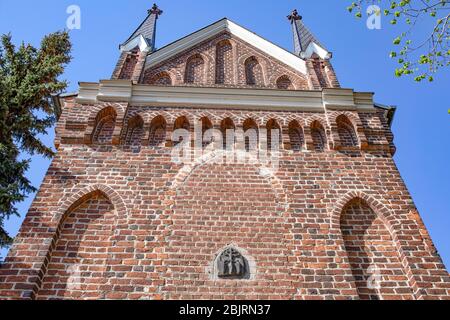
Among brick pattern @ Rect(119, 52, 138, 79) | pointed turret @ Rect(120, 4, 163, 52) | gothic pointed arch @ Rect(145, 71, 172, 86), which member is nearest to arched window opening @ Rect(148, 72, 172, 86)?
gothic pointed arch @ Rect(145, 71, 172, 86)

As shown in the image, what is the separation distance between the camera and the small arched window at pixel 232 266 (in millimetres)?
5137

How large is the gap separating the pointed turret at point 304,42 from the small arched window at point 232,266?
20.8 ft

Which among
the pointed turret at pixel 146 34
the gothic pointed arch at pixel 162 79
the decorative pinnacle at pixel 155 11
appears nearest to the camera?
the gothic pointed arch at pixel 162 79

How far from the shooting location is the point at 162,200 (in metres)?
5.98

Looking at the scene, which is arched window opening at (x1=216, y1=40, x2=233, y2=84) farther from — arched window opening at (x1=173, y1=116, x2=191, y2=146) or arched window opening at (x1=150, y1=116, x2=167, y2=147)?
arched window opening at (x1=150, y1=116, x2=167, y2=147)

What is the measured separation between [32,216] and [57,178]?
809 mm

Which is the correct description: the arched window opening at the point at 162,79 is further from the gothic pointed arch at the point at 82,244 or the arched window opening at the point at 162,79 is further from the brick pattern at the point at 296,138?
the gothic pointed arch at the point at 82,244

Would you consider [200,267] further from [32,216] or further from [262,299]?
[32,216]

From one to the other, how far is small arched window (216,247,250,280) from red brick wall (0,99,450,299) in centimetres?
10

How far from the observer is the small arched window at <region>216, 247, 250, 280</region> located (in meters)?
5.14

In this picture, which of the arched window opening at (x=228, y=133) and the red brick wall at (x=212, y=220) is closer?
the red brick wall at (x=212, y=220)

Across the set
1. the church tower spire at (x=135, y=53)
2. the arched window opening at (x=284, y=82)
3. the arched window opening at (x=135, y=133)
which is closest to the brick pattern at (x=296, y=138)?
the arched window opening at (x=284, y=82)

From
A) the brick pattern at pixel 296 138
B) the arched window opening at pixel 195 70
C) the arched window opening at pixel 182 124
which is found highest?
the arched window opening at pixel 195 70

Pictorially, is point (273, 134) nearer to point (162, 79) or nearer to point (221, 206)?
point (221, 206)
